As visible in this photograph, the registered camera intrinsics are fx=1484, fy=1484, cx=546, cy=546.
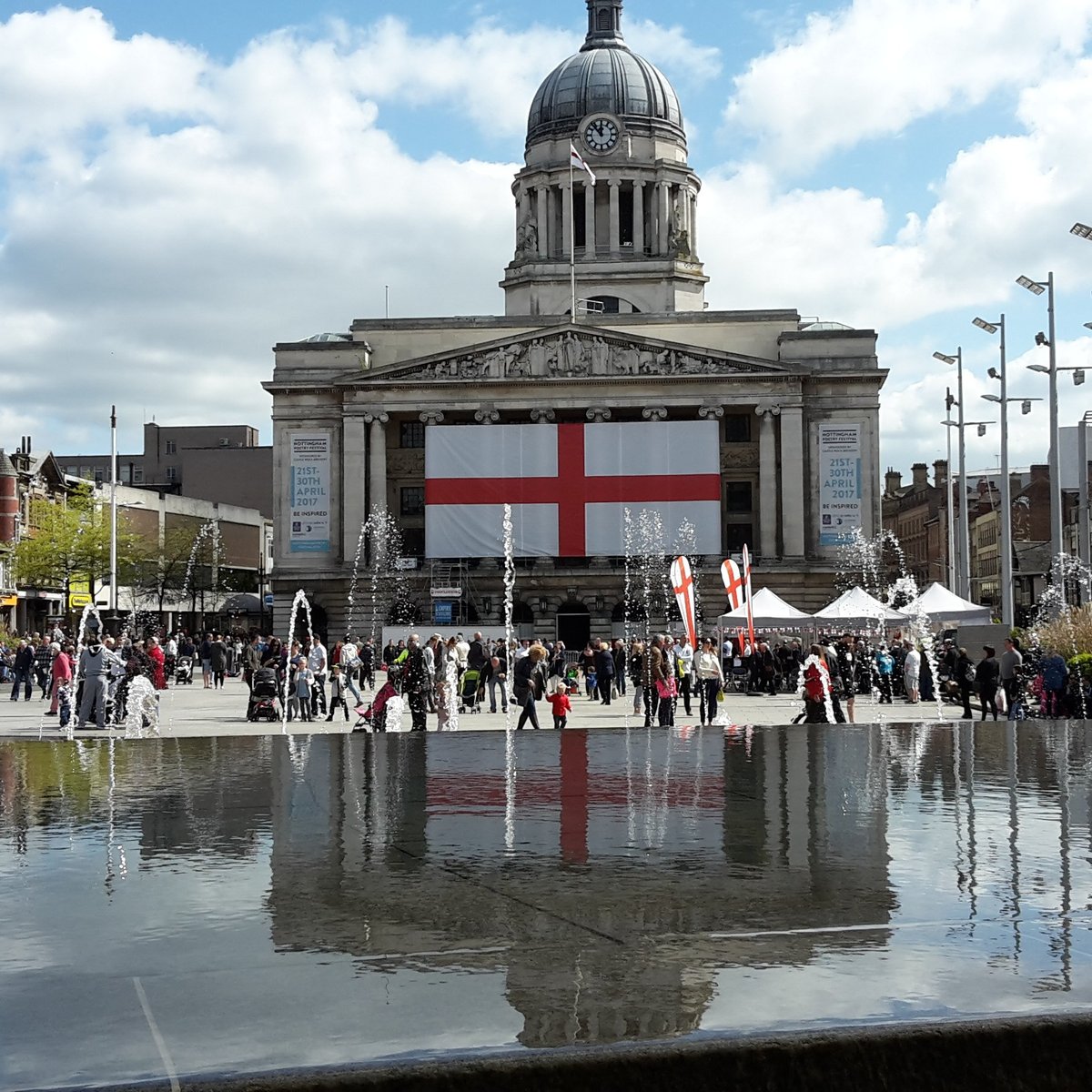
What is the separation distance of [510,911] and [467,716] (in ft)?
82.5

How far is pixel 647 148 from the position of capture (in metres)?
94.5

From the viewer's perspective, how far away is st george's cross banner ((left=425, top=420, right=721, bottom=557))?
71.6 m

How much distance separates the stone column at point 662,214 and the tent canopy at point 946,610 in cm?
5512

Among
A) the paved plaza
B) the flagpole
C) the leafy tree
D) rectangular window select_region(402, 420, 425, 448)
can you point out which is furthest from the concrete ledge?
the flagpole

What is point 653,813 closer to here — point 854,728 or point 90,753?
point 90,753

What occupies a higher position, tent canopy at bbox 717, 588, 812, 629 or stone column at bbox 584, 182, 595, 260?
stone column at bbox 584, 182, 595, 260

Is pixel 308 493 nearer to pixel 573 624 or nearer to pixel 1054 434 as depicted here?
pixel 573 624

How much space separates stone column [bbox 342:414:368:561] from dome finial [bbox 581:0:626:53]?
40651 millimetres

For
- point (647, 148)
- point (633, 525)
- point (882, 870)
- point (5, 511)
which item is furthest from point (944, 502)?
point (882, 870)

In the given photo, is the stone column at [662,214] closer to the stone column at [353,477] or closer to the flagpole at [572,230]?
the flagpole at [572,230]

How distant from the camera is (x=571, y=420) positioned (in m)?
78.9

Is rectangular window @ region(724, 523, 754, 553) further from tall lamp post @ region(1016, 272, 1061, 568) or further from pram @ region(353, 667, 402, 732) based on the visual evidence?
pram @ region(353, 667, 402, 732)

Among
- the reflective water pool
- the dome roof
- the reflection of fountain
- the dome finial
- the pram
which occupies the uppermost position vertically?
the dome finial

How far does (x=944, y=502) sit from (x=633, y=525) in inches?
2025
